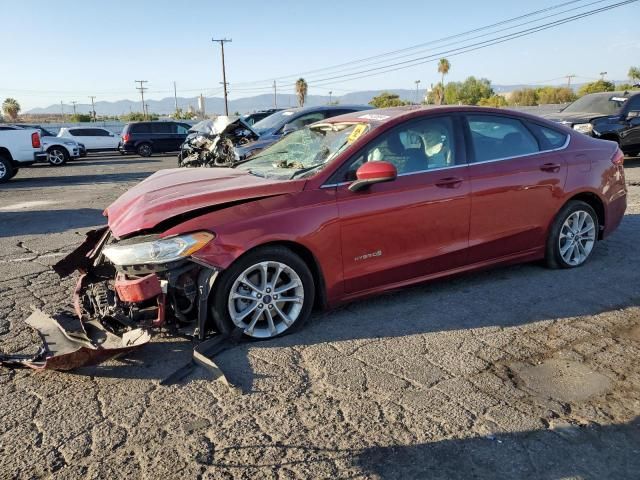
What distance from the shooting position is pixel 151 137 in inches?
994

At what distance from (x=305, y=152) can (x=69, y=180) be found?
40.9ft

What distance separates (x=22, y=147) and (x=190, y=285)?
13295 millimetres

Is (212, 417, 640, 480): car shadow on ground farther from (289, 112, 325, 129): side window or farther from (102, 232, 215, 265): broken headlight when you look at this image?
(289, 112, 325, 129): side window

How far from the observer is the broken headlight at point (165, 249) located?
356 cm

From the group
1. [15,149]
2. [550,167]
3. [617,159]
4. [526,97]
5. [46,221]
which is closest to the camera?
[550,167]

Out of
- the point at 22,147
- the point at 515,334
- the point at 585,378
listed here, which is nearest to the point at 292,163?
the point at 515,334

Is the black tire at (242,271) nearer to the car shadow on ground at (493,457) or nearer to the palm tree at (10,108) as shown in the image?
the car shadow on ground at (493,457)

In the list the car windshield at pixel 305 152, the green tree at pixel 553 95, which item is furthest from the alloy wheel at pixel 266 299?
the green tree at pixel 553 95

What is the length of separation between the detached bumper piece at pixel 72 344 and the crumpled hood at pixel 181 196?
2.30 ft

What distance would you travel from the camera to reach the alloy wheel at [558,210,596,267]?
5.26 m

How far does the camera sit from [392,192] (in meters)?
4.21

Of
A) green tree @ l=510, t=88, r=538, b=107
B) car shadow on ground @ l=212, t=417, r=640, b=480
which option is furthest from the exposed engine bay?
green tree @ l=510, t=88, r=538, b=107

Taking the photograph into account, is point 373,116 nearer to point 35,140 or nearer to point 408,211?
point 408,211

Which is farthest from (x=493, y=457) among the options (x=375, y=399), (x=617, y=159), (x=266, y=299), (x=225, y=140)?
(x=225, y=140)
